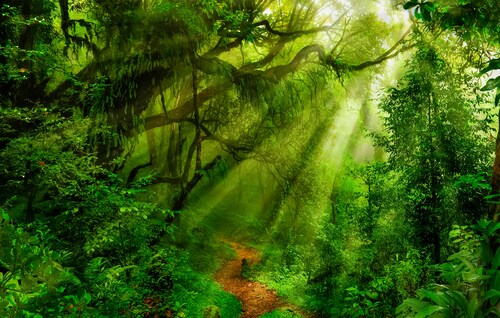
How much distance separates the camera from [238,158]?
38.4ft

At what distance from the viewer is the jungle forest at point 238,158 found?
316 centimetres

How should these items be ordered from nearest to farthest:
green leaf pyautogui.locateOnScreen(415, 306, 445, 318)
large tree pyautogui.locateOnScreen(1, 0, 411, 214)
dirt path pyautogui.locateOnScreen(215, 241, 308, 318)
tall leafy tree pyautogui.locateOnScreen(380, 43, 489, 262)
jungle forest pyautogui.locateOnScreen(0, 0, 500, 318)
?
green leaf pyautogui.locateOnScreen(415, 306, 445, 318) < jungle forest pyautogui.locateOnScreen(0, 0, 500, 318) < tall leafy tree pyautogui.locateOnScreen(380, 43, 489, 262) < large tree pyautogui.locateOnScreen(1, 0, 411, 214) < dirt path pyautogui.locateOnScreen(215, 241, 308, 318)

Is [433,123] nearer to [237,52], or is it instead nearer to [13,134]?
[13,134]

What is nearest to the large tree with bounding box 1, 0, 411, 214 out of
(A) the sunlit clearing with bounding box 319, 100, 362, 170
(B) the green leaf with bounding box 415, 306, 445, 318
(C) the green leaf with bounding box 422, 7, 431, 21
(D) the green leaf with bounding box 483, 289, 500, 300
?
(C) the green leaf with bounding box 422, 7, 431, 21

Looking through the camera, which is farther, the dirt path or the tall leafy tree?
the dirt path

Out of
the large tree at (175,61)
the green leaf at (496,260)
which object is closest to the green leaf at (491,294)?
the green leaf at (496,260)

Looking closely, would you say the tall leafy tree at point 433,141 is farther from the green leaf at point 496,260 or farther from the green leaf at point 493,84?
the green leaf at point 493,84

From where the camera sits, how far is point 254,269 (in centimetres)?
1381

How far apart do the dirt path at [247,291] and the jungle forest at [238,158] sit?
3.6 inches

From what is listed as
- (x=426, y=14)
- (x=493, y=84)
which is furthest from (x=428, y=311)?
(x=426, y=14)

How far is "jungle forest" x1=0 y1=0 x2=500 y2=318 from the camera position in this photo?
10.4 feet

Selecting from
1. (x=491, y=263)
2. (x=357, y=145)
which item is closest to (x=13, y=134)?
(x=491, y=263)

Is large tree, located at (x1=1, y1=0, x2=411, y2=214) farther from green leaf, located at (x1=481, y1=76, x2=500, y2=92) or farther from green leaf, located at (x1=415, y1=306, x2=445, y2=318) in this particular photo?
green leaf, located at (x1=415, y1=306, x2=445, y2=318)

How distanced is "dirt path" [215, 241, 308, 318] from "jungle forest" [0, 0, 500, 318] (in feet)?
0.30
